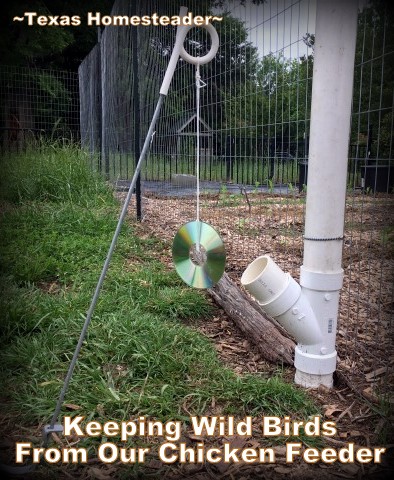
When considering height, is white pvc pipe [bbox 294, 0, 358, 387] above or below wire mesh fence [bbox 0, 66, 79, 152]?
below

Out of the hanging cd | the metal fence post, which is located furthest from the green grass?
the metal fence post

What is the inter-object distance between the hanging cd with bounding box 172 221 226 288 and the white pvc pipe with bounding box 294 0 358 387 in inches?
11.8

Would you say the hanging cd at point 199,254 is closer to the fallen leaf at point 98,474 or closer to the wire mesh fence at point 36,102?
the fallen leaf at point 98,474

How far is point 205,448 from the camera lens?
141 centimetres

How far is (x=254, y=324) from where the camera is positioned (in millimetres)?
2057

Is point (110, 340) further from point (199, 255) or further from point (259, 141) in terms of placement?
point (259, 141)

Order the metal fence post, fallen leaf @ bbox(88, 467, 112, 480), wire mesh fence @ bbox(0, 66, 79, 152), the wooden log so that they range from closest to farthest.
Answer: fallen leaf @ bbox(88, 467, 112, 480), the wooden log, the metal fence post, wire mesh fence @ bbox(0, 66, 79, 152)

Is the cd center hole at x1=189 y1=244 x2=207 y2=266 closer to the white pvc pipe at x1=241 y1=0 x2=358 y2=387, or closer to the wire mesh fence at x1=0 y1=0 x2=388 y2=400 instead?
the white pvc pipe at x1=241 y1=0 x2=358 y2=387

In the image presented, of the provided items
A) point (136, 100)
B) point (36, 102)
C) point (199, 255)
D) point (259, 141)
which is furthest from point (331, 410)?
point (36, 102)

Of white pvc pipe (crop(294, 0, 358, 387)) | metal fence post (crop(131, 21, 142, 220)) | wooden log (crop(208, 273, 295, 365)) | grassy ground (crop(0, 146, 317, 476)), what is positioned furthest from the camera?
metal fence post (crop(131, 21, 142, 220))

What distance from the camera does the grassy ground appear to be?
1573 mm

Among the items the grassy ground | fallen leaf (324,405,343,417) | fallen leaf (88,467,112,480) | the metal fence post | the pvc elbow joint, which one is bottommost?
fallen leaf (88,467,112,480)

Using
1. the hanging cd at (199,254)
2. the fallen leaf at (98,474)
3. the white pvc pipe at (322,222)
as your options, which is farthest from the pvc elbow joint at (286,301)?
the fallen leaf at (98,474)

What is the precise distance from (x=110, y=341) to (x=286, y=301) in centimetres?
76
